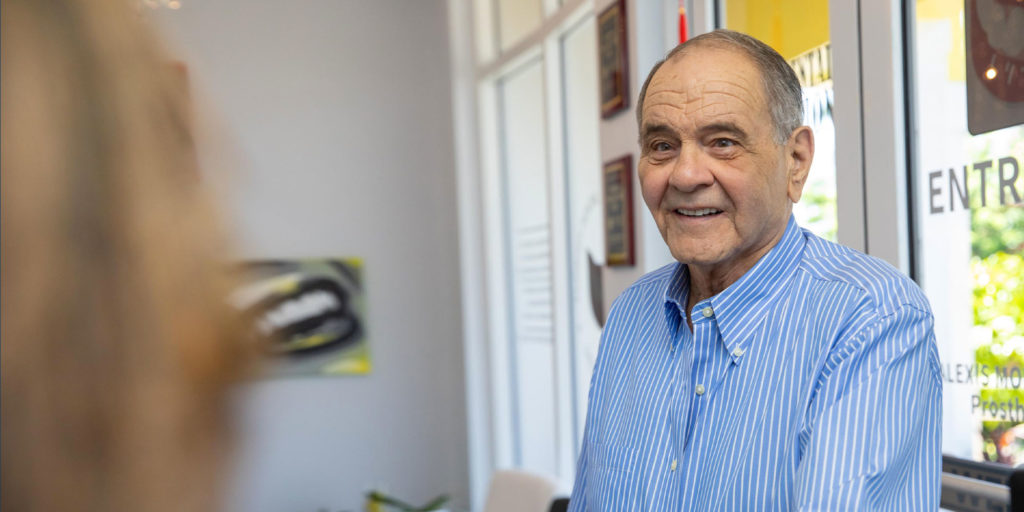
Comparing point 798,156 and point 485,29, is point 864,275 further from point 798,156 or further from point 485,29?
point 485,29

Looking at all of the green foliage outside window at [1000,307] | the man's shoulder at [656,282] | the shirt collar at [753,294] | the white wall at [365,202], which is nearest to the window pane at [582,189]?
the white wall at [365,202]

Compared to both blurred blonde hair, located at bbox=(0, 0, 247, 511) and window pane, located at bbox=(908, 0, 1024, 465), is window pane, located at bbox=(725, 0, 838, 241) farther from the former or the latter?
blurred blonde hair, located at bbox=(0, 0, 247, 511)

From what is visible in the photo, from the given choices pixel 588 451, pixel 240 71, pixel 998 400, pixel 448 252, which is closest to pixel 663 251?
pixel 998 400

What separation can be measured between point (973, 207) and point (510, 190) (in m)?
3.58

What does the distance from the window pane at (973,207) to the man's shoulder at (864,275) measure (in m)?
0.71

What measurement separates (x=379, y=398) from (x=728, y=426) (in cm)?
474

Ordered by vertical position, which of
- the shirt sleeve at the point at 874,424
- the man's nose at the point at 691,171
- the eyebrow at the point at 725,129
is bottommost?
the shirt sleeve at the point at 874,424

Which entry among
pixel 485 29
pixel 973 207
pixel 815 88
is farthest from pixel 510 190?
pixel 973 207

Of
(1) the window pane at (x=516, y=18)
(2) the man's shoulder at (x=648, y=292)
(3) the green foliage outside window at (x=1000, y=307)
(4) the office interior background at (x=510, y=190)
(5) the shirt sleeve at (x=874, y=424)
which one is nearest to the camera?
(5) the shirt sleeve at (x=874, y=424)

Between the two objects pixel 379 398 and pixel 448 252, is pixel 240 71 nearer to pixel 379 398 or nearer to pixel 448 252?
pixel 448 252

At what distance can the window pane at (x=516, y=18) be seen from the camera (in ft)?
15.8

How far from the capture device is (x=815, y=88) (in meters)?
2.46

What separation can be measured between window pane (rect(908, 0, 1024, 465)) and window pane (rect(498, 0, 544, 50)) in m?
2.68

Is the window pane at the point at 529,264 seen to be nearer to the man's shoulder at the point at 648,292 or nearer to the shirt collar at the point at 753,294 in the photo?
the man's shoulder at the point at 648,292
